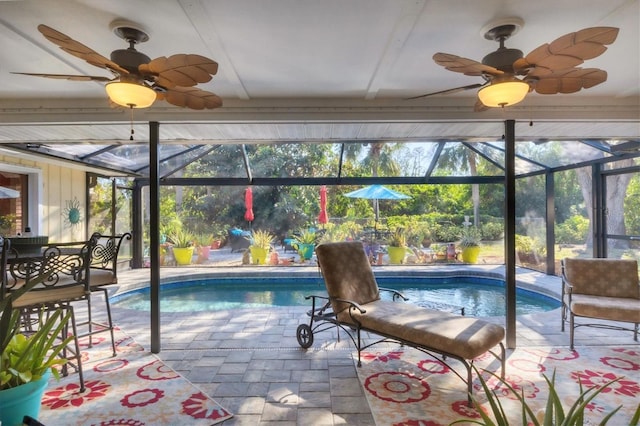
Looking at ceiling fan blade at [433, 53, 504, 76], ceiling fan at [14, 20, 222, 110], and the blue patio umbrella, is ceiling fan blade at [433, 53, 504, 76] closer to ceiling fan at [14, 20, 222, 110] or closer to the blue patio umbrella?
ceiling fan at [14, 20, 222, 110]

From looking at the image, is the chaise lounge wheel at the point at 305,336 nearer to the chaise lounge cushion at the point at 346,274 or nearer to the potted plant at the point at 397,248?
the chaise lounge cushion at the point at 346,274

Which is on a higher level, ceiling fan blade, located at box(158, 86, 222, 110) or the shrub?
ceiling fan blade, located at box(158, 86, 222, 110)

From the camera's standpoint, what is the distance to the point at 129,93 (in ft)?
7.69

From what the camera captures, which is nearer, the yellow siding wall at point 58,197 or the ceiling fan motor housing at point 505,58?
the ceiling fan motor housing at point 505,58

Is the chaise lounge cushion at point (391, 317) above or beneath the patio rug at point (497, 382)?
above

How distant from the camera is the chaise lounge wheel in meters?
3.63

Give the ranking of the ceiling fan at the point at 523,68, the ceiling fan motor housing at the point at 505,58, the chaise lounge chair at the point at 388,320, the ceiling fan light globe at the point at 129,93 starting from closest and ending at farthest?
the ceiling fan at the point at 523,68
the ceiling fan light globe at the point at 129,93
the ceiling fan motor housing at the point at 505,58
the chaise lounge chair at the point at 388,320

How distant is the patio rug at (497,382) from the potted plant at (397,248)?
5.31 metres

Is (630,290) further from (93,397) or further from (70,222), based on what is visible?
(70,222)

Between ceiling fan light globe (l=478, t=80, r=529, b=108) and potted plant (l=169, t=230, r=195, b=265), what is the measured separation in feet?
25.9

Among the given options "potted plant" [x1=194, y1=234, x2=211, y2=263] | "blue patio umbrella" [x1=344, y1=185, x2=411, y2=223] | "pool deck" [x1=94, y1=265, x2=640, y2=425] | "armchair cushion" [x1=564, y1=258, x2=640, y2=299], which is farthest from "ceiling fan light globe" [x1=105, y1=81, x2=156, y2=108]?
"blue patio umbrella" [x1=344, y1=185, x2=411, y2=223]

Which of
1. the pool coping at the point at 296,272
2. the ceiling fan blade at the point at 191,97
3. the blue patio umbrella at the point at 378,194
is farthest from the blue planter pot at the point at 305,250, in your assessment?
the ceiling fan blade at the point at 191,97

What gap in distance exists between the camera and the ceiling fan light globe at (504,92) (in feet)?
7.81

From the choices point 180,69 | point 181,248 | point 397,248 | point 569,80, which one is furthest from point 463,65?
point 181,248
